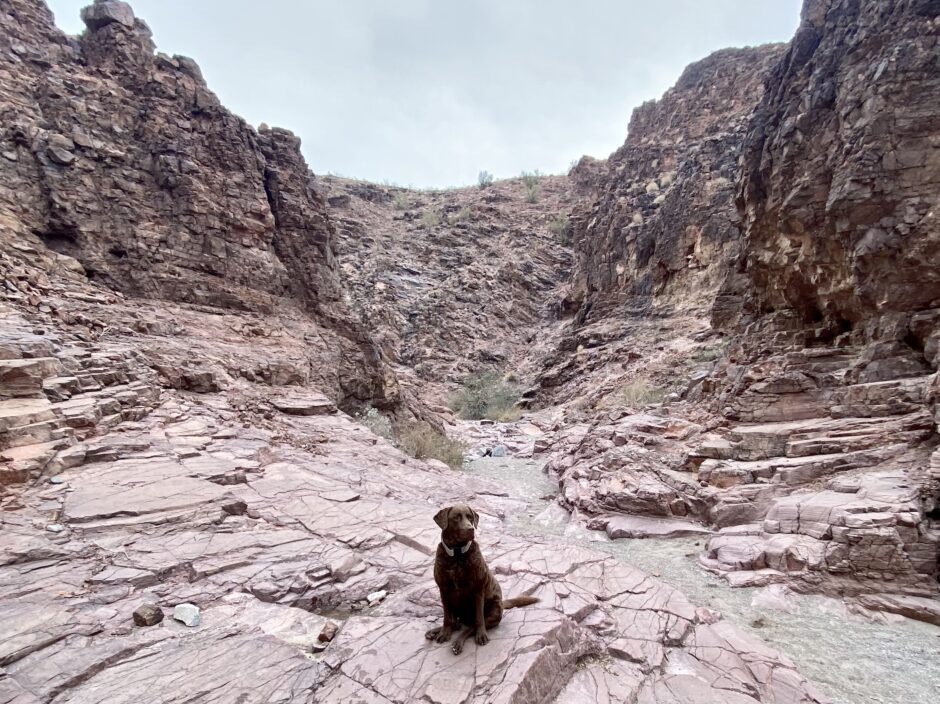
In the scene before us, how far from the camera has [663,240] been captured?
71.3ft

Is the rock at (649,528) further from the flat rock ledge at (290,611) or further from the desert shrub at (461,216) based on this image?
the desert shrub at (461,216)

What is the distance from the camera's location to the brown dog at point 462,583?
294 cm

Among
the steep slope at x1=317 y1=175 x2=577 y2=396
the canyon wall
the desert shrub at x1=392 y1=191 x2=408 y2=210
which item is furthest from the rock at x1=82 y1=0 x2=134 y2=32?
the desert shrub at x1=392 y1=191 x2=408 y2=210

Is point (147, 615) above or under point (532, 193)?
under

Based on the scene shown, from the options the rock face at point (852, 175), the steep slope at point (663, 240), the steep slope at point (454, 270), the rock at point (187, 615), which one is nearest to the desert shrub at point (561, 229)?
the steep slope at point (454, 270)

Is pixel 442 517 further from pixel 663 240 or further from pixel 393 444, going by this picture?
pixel 663 240

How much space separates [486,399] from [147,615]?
21.2 m

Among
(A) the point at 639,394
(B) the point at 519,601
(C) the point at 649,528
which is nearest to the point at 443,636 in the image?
(B) the point at 519,601

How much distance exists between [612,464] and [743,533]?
10.6 ft

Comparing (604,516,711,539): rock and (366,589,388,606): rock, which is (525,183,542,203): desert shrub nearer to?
(604,516,711,539): rock

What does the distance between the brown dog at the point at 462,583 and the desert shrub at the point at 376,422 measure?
8920mm

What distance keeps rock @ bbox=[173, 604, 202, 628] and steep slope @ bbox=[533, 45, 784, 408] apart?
47.4ft

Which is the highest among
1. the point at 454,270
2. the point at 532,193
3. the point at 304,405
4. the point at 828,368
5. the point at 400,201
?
the point at 532,193

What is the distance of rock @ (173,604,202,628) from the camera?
10.7 ft
